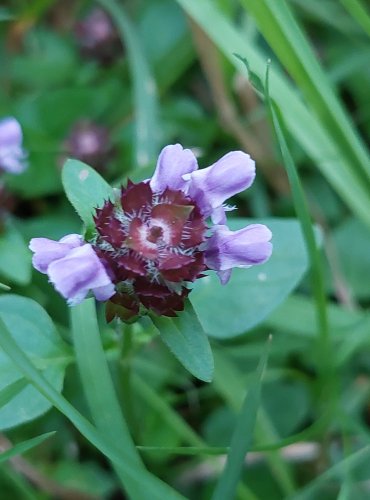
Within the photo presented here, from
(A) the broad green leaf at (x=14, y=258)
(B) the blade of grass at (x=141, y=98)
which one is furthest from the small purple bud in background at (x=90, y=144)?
(A) the broad green leaf at (x=14, y=258)

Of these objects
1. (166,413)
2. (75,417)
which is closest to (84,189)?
(75,417)

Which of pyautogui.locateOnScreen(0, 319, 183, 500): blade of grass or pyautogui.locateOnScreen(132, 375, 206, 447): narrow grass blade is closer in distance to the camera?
pyautogui.locateOnScreen(0, 319, 183, 500): blade of grass

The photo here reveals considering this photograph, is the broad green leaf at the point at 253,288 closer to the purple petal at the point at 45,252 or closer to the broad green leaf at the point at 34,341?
the broad green leaf at the point at 34,341

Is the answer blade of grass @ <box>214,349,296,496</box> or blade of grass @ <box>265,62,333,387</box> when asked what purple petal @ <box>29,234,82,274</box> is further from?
blade of grass @ <box>214,349,296,496</box>

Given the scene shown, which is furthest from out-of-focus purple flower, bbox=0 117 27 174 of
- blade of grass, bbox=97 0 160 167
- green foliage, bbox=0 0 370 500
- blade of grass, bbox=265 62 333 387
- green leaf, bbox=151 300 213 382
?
green leaf, bbox=151 300 213 382

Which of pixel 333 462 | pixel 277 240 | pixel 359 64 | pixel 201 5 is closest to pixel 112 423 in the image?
pixel 277 240

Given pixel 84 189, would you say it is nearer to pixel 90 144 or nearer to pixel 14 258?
pixel 14 258
